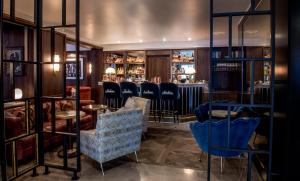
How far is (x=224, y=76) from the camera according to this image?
347 inches

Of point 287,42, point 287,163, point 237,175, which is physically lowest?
point 237,175

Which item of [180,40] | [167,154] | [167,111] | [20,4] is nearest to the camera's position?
[167,154]

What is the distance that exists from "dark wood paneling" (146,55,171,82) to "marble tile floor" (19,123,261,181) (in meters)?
5.16

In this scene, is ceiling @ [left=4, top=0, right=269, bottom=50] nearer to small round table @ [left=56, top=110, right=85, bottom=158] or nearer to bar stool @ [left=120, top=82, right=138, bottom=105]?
bar stool @ [left=120, top=82, right=138, bottom=105]

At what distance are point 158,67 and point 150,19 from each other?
3.81 metres

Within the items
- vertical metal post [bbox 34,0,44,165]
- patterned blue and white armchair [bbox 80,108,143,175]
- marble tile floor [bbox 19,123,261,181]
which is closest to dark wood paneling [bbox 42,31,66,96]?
marble tile floor [bbox 19,123,261,181]

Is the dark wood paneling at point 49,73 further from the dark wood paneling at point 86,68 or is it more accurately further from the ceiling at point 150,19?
the dark wood paneling at point 86,68

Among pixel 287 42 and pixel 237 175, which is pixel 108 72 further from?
pixel 287 42

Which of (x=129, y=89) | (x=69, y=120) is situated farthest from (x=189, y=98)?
(x=69, y=120)

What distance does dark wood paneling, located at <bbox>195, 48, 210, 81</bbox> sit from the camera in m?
8.72

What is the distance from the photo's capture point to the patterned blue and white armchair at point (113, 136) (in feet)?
10.1

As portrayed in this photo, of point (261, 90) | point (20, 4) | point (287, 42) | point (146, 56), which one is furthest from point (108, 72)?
point (287, 42)

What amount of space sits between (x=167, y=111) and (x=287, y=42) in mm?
5607

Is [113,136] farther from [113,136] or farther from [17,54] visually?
[17,54]
